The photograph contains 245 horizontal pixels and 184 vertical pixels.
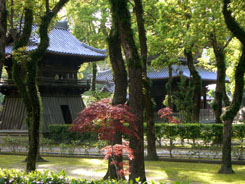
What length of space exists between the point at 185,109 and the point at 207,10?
12752 millimetres

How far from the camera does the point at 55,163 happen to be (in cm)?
1830

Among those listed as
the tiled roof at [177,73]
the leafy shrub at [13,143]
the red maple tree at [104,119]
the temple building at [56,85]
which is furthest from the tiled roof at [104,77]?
the red maple tree at [104,119]

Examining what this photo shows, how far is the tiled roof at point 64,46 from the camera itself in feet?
95.6

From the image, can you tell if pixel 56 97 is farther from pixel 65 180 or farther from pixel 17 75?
pixel 65 180

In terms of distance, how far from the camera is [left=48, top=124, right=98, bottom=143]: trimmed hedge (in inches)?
1047

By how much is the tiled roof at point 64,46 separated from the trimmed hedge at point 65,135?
18.4 feet

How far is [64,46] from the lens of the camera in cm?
3092

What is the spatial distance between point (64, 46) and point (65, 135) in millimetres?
7549

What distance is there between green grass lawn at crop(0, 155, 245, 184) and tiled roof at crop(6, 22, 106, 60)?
11.8 metres

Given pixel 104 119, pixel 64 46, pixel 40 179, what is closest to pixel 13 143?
pixel 64 46

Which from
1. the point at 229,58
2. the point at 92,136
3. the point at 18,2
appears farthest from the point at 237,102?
the point at 229,58

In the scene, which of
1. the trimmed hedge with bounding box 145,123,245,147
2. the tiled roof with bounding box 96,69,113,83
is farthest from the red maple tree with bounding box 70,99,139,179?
the tiled roof with bounding box 96,69,113,83

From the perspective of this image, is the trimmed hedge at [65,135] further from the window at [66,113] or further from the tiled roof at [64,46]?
the tiled roof at [64,46]

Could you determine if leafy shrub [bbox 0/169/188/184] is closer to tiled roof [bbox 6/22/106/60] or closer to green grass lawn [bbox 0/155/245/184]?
green grass lawn [bbox 0/155/245/184]
